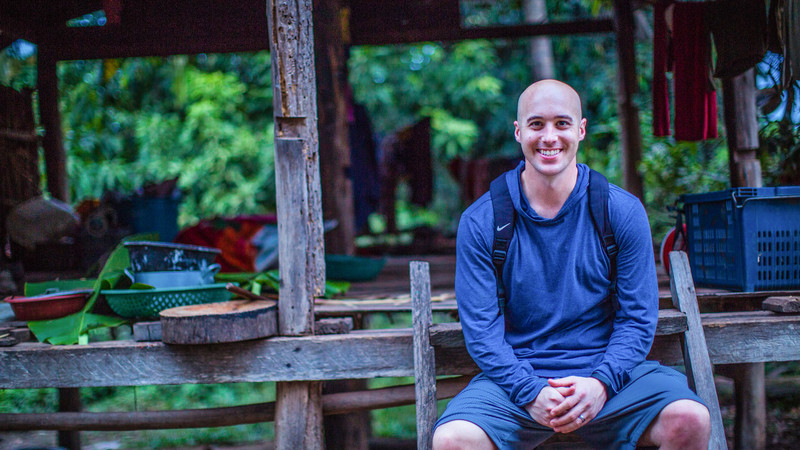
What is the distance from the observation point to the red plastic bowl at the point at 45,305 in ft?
10.4

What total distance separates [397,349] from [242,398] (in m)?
6.12

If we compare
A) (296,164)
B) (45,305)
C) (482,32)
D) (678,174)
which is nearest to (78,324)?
(45,305)

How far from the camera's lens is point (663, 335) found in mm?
2764

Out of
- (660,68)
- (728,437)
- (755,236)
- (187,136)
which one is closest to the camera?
(755,236)

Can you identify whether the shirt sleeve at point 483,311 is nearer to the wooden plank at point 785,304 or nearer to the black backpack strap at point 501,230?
the black backpack strap at point 501,230

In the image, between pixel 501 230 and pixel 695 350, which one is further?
pixel 695 350

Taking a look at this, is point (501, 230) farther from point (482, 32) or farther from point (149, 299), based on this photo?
point (482, 32)

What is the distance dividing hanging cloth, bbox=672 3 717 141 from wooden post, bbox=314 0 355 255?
8.82ft

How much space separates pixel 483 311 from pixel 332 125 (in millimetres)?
2901

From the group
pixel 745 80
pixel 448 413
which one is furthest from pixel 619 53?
pixel 448 413

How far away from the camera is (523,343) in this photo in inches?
91.4

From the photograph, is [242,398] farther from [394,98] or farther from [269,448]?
[394,98]

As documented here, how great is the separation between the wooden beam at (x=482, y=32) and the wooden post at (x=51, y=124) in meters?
3.00

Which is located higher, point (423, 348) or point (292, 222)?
point (292, 222)
